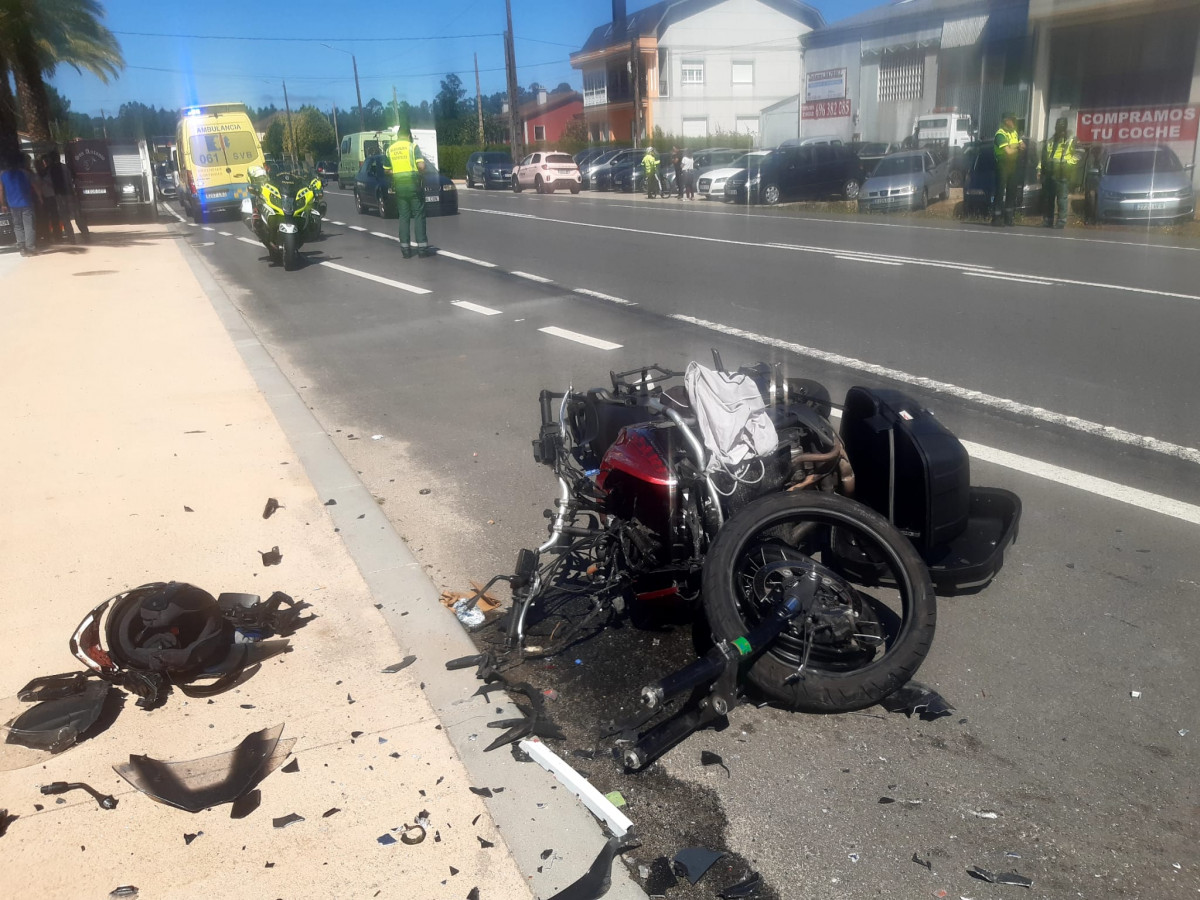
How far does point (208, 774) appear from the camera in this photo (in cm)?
311

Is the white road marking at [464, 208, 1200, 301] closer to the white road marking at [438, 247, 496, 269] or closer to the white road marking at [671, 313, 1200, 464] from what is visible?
the white road marking at [438, 247, 496, 269]

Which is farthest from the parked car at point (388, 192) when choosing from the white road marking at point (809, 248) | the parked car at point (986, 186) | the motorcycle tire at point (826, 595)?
the motorcycle tire at point (826, 595)

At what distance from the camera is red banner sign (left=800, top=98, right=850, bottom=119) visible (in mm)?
30217

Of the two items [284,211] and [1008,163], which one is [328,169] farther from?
[1008,163]

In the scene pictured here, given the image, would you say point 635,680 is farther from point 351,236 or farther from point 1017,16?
point 1017,16

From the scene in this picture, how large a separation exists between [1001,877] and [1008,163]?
18.8 m

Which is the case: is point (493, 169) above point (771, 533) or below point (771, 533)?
above

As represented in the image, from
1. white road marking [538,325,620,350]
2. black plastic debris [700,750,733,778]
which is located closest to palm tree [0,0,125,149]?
white road marking [538,325,620,350]

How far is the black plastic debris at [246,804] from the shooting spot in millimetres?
2934

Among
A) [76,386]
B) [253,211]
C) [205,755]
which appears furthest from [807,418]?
[253,211]

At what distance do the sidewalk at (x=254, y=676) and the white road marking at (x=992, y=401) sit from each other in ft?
13.3

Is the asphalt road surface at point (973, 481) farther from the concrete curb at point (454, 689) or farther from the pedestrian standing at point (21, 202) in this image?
the pedestrian standing at point (21, 202)

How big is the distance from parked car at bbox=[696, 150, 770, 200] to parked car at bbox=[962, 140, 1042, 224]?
33.8 feet

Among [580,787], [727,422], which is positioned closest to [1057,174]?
[727,422]
